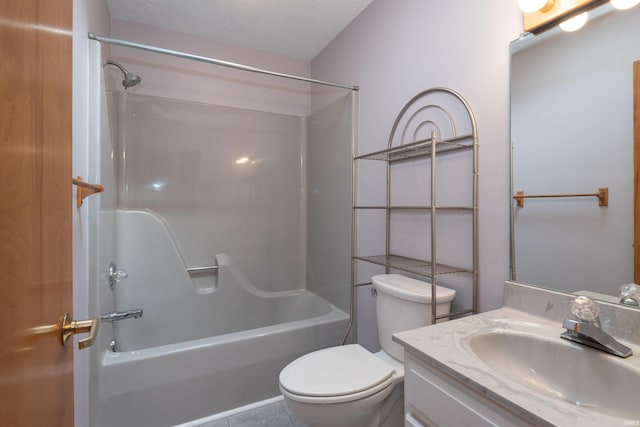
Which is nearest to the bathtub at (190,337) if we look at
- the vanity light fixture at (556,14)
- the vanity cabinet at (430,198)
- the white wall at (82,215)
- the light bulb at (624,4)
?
the white wall at (82,215)

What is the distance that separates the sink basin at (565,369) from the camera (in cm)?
72

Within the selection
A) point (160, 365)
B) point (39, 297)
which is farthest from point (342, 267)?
point (39, 297)

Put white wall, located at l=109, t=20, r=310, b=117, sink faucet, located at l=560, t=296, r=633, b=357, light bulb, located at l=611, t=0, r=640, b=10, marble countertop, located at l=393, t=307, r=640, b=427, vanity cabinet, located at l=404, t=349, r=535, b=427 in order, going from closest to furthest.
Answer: marble countertop, located at l=393, t=307, r=640, b=427 < vanity cabinet, located at l=404, t=349, r=535, b=427 < sink faucet, located at l=560, t=296, r=633, b=357 < light bulb, located at l=611, t=0, r=640, b=10 < white wall, located at l=109, t=20, r=310, b=117

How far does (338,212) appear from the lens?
7.48 feet

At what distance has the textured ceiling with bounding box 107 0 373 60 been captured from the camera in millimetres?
1938

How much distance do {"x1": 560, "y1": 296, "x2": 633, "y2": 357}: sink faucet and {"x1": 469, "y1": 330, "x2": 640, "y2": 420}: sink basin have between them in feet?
0.06

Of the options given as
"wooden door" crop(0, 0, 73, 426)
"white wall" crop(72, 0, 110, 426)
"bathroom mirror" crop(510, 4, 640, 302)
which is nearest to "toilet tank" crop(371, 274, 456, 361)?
"bathroom mirror" crop(510, 4, 640, 302)

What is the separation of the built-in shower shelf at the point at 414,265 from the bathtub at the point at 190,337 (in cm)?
66

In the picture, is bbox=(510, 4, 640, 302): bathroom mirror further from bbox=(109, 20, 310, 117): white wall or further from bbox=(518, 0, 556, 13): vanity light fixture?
bbox=(109, 20, 310, 117): white wall

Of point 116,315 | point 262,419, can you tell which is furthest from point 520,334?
point 116,315

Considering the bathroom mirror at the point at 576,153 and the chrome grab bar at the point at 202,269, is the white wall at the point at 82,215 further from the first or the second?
the bathroom mirror at the point at 576,153

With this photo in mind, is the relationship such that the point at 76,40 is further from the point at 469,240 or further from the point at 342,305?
the point at 342,305

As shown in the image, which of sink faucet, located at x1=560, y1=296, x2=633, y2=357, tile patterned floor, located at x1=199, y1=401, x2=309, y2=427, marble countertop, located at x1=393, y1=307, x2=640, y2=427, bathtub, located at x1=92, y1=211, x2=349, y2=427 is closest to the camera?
marble countertop, located at x1=393, y1=307, x2=640, y2=427

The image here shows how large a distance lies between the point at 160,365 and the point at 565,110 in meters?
2.10
